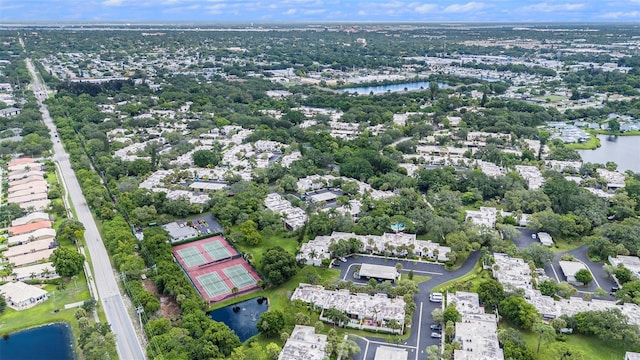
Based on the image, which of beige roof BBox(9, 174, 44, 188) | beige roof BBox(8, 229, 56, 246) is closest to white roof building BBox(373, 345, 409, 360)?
beige roof BBox(8, 229, 56, 246)

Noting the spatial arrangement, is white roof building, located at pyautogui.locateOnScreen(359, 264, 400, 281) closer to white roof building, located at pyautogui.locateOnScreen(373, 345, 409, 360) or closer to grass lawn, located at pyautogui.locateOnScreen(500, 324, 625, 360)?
white roof building, located at pyautogui.locateOnScreen(373, 345, 409, 360)

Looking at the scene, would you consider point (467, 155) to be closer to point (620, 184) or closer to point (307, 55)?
point (620, 184)

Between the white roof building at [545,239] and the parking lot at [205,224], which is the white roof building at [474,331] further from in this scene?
the parking lot at [205,224]

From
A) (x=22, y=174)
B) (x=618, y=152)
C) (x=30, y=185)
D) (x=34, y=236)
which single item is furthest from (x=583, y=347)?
(x=22, y=174)

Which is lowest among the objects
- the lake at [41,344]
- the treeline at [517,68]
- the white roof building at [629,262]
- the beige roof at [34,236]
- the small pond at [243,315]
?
the small pond at [243,315]

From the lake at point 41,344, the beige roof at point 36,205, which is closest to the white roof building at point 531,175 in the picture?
the lake at point 41,344

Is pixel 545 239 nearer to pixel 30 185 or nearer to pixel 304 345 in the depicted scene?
pixel 304 345

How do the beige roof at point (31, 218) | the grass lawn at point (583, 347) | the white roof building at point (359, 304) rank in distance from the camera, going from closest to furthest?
1. the grass lawn at point (583, 347)
2. the white roof building at point (359, 304)
3. the beige roof at point (31, 218)
